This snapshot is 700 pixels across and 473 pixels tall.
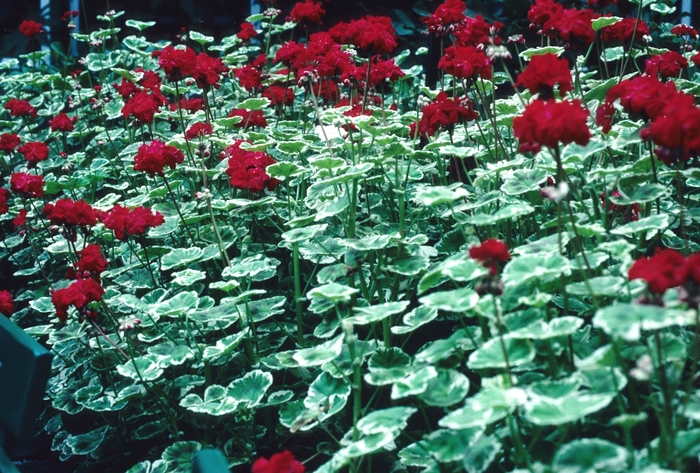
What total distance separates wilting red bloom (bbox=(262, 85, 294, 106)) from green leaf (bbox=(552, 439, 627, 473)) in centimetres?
224

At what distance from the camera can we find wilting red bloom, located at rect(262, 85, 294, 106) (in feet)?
10.0

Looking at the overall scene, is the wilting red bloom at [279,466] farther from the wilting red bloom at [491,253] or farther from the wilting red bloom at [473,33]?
the wilting red bloom at [473,33]

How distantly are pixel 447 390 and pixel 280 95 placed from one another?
89.5 inches

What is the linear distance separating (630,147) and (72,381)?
1.97 meters

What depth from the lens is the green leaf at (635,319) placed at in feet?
3.19

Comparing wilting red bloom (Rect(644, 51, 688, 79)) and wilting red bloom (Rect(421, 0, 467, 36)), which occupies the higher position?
wilting red bloom (Rect(421, 0, 467, 36))

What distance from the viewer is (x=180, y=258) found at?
2043 mm

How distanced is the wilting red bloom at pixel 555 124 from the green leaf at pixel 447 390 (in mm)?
468

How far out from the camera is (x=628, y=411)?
139 cm

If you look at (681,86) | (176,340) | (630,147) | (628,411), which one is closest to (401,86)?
(681,86)

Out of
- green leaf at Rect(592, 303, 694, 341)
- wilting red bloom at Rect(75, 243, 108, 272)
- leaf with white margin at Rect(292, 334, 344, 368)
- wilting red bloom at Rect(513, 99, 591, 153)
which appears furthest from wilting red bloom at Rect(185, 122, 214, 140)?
green leaf at Rect(592, 303, 694, 341)

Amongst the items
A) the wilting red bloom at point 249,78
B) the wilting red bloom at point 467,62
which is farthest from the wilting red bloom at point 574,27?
the wilting red bloom at point 249,78

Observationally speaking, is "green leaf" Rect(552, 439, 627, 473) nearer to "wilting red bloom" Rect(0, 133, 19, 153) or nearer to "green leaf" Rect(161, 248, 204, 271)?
"green leaf" Rect(161, 248, 204, 271)

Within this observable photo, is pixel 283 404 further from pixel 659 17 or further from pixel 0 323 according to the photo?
pixel 659 17
